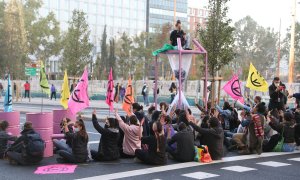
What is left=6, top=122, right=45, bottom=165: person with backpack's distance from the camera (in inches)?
401

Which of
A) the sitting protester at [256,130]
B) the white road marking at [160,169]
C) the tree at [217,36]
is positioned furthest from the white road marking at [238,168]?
the tree at [217,36]

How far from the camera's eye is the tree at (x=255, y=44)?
86000 mm

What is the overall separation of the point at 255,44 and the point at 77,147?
271ft

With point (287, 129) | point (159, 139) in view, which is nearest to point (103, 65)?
point (287, 129)

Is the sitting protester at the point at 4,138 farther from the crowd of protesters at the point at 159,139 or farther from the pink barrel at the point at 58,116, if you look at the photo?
the pink barrel at the point at 58,116

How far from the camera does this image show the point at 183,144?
11.0 m

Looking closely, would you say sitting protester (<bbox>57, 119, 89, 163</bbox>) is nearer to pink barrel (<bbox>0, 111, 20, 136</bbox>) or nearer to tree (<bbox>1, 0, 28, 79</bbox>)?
pink barrel (<bbox>0, 111, 20, 136</bbox>)

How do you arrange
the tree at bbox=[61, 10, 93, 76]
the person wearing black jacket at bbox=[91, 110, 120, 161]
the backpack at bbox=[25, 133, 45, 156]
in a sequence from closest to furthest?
the backpack at bbox=[25, 133, 45, 156] < the person wearing black jacket at bbox=[91, 110, 120, 161] < the tree at bbox=[61, 10, 93, 76]

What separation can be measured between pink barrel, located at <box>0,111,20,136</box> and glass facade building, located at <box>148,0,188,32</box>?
9398 cm

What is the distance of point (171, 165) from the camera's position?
1063 cm

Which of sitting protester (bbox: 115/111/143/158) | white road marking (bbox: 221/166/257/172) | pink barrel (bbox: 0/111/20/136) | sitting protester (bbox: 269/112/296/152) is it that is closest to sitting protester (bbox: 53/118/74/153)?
sitting protester (bbox: 115/111/143/158)

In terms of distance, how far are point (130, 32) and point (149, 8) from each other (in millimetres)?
8944

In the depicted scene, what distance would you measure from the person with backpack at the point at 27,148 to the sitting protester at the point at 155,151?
231cm

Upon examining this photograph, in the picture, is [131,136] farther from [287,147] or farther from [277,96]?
[277,96]
